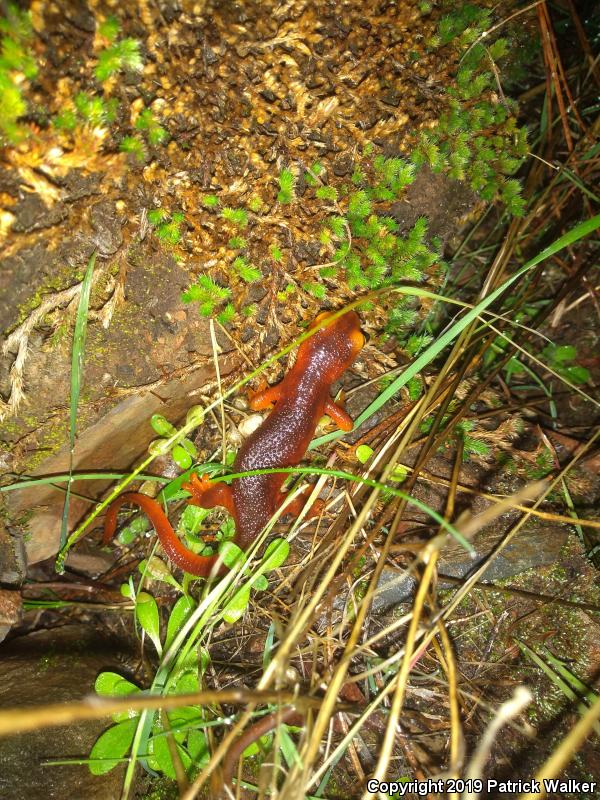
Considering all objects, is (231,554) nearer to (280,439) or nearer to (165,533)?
(165,533)

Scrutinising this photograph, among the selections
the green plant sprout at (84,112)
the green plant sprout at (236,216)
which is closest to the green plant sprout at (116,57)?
the green plant sprout at (84,112)

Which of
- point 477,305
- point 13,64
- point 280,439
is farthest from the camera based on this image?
point 280,439

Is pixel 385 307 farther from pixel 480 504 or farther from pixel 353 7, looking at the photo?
pixel 353 7

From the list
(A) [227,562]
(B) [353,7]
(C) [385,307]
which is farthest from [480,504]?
(B) [353,7]

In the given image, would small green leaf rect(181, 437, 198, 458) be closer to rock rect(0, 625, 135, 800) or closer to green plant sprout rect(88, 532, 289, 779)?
green plant sprout rect(88, 532, 289, 779)

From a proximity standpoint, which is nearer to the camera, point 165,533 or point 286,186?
point 286,186

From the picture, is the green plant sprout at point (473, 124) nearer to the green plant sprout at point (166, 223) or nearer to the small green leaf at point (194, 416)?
the green plant sprout at point (166, 223)

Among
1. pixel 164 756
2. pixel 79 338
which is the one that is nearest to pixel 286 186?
pixel 79 338

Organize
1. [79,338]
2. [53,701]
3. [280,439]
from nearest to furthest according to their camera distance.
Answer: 1. [79,338]
2. [53,701]
3. [280,439]
